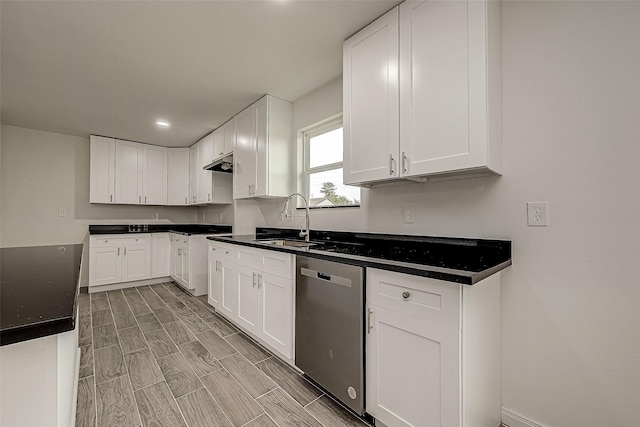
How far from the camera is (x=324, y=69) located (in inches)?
95.6

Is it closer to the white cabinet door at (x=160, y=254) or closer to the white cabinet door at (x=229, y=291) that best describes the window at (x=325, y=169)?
the white cabinet door at (x=229, y=291)

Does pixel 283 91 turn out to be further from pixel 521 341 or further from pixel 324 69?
pixel 521 341

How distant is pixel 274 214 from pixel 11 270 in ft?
7.96

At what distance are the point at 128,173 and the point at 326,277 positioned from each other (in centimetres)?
450

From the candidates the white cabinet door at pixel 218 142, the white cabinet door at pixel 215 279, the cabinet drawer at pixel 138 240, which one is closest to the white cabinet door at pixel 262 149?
the white cabinet door at pixel 215 279

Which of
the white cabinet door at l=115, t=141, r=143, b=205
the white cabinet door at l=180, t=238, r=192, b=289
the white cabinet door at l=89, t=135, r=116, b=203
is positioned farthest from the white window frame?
the white cabinet door at l=89, t=135, r=116, b=203

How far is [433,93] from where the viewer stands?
150cm

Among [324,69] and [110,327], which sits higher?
[324,69]

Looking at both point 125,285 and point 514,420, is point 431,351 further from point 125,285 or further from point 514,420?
point 125,285

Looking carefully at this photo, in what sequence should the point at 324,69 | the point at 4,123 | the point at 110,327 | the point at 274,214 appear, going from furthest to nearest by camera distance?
the point at 4,123, the point at 274,214, the point at 110,327, the point at 324,69

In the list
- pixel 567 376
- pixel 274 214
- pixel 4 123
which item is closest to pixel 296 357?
pixel 567 376

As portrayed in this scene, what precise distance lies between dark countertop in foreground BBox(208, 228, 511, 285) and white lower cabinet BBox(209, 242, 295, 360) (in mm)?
125

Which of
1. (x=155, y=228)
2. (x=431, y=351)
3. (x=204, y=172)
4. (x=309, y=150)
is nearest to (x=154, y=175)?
(x=155, y=228)

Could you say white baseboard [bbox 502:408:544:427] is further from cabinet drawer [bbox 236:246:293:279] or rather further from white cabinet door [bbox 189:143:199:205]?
white cabinet door [bbox 189:143:199:205]
